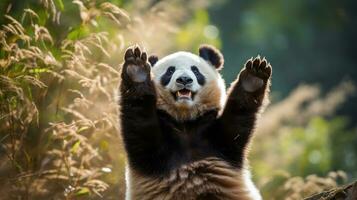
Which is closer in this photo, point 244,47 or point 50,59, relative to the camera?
point 50,59

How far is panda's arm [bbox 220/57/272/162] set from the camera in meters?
6.47

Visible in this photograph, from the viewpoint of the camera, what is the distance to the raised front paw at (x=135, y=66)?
6273 millimetres

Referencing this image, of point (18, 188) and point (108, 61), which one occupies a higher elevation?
point (108, 61)

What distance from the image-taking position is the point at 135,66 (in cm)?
629

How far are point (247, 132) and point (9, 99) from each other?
5.90ft

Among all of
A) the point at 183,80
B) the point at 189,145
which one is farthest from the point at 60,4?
the point at 189,145

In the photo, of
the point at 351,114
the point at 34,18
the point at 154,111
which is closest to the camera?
the point at 154,111

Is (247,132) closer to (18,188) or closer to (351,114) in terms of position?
(18,188)

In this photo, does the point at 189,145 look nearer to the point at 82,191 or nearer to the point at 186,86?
the point at 186,86

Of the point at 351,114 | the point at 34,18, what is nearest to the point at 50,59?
the point at 34,18

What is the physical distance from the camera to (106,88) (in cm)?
775

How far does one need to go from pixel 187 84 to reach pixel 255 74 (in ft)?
1.65

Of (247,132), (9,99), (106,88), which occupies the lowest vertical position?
(247,132)

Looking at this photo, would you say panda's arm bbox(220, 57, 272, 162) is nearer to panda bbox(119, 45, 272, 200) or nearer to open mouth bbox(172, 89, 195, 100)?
panda bbox(119, 45, 272, 200)
